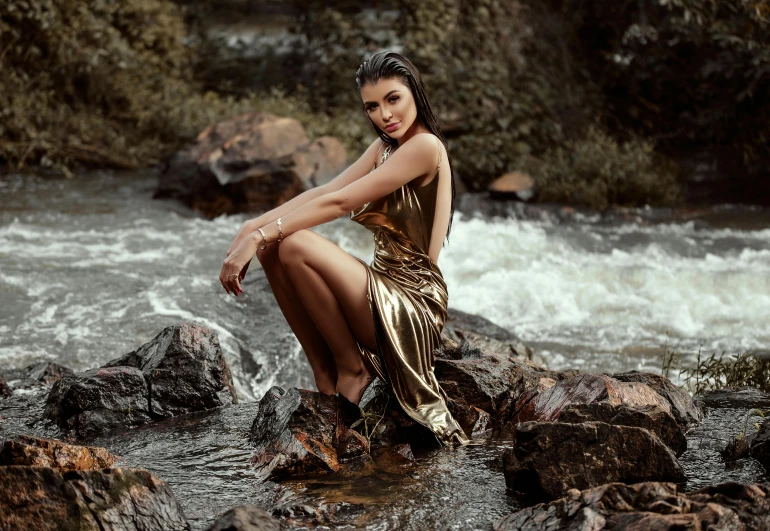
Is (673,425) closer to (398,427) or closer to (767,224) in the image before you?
(398,427)

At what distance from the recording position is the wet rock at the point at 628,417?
3.48 metres

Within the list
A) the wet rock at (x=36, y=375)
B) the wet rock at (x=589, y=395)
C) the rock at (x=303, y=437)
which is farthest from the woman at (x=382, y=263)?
the wet rock at (x=36, y=375)

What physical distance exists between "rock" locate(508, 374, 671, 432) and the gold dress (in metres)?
0.40

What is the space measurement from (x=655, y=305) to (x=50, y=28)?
8809mm

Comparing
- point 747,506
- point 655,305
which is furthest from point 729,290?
point 747,506

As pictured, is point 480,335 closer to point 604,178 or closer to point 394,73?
point 394,73

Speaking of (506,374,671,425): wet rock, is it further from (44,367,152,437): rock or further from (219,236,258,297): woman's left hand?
(44,367,152,437): rock

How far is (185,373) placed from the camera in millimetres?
4402

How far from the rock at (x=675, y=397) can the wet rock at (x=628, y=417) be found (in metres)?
0.46

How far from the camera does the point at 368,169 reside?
410 centimetres

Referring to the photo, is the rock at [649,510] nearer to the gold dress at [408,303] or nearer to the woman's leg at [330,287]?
the gold dress at [408,303]

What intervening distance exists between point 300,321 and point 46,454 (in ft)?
3.98

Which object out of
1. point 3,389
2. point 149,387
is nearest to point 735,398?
point 149,387

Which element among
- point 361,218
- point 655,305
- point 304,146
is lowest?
point 655,305
